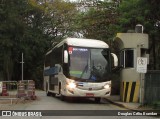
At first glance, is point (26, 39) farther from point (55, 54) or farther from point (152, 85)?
point (152, 85)

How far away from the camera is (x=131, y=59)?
84.8 ft

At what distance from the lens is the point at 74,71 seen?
82.9ft

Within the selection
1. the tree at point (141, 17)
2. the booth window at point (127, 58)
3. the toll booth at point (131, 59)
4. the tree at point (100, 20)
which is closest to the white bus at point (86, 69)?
the booth window at point (127, 58)

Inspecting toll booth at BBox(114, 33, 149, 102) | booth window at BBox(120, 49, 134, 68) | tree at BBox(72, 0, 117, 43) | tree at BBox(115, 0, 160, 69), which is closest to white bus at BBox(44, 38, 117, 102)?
booth window at BBox(120, 49, 134, 68)

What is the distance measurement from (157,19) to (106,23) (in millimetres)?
8654

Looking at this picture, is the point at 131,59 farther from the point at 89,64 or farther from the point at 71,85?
the point at 71,85

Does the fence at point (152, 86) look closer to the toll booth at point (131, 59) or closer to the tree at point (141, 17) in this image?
the toll booth at point (131, 59)

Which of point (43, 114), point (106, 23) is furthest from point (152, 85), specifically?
point (106, 23)

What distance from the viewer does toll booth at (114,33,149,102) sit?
25266mm

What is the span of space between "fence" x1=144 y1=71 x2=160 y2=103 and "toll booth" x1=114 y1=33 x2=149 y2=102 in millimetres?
2061

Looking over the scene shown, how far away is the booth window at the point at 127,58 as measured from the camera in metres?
25.8

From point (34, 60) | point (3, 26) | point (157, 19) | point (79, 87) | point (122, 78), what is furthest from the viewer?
point (34, 60)

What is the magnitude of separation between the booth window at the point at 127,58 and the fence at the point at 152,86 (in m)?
3.03

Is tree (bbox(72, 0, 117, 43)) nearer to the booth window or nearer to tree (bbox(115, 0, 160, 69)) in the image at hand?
tree (bbox(115, 0, 160, 69))
